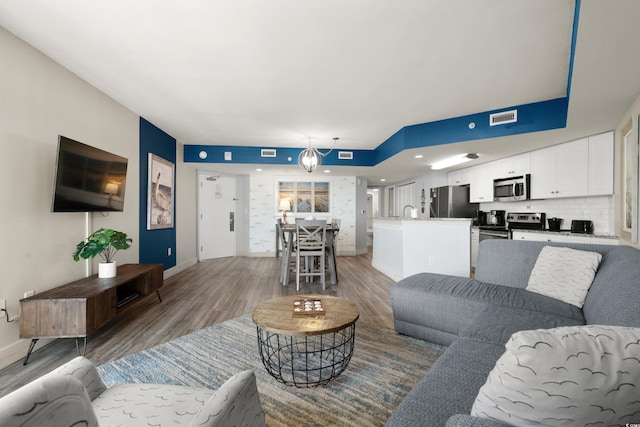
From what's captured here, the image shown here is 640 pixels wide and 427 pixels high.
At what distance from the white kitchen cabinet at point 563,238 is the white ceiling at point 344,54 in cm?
131

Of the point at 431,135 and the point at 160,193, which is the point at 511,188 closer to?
the point at 431,135

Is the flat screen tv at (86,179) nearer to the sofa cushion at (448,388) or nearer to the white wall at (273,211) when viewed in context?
the sofa cushion at (448,388)

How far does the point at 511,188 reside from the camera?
4.82 meters

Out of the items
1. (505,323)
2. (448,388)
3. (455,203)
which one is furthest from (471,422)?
(455,203)

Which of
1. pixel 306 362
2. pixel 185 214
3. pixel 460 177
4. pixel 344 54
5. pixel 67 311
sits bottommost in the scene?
pixel 306 362

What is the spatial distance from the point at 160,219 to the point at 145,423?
4313 mm

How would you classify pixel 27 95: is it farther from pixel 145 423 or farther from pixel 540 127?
pixel 540 127

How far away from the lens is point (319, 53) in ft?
8.04

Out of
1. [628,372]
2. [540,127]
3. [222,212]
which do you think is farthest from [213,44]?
[222,212]

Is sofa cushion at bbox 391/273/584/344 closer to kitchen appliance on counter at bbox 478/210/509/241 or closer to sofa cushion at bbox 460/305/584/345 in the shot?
sofa cushion at bbox 460/305/584/345

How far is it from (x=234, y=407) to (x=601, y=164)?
15.9ft

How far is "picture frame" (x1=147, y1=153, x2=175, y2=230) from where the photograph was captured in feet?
14.4

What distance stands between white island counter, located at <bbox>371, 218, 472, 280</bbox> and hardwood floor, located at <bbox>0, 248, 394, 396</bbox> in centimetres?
53

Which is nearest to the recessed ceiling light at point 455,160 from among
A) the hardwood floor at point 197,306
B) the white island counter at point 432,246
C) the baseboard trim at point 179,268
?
the white island counter at point 432,246
